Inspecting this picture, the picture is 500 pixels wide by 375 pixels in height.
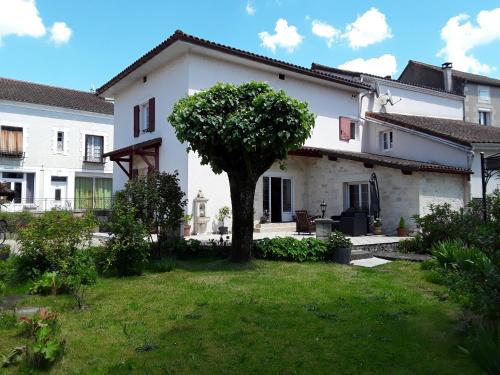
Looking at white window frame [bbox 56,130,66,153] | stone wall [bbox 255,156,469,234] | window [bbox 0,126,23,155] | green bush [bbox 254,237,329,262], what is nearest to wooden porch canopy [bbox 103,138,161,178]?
stone wall [bbox 255,156,469,234]

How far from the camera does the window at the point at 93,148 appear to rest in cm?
2972

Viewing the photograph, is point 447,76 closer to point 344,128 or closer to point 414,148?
point 414,148

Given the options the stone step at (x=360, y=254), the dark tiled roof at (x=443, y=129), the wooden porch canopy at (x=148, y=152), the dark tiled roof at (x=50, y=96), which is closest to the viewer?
the stone step at (x=360, y=254)

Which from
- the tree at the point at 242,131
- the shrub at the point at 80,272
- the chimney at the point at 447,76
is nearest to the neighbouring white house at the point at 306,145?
the tree at the point at 242,131

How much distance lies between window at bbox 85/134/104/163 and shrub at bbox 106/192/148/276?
76.6 feet

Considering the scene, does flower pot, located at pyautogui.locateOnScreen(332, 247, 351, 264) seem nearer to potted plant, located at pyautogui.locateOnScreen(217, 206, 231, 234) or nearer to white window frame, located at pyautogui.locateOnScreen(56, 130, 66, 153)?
potted plant, located at pyautogui.locateOnScreen(217, 206, 231, 234)

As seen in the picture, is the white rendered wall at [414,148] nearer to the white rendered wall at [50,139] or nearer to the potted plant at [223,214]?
the potted plant at [223,214]

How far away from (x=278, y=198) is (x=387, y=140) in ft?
20.8

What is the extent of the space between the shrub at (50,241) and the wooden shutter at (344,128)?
1392 cm

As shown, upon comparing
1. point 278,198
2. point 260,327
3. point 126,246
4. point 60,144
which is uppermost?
point 60,144

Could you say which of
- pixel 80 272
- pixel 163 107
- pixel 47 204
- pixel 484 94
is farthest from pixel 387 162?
pixel 47 204

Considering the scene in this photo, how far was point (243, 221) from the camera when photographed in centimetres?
920

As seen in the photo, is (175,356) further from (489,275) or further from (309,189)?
(309,189)

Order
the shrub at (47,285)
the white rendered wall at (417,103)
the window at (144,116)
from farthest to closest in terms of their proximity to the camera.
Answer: the white rendered wall at (417,103), the window at (144,116), the shrub at (47,285)
